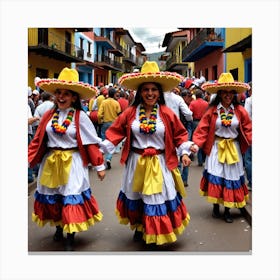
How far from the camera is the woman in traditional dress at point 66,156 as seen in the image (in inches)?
155

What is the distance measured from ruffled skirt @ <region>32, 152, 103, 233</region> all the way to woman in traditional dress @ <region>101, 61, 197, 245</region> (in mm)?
410

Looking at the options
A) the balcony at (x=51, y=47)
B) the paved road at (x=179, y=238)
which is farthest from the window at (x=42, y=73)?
the paved road at (x=179, y=238)

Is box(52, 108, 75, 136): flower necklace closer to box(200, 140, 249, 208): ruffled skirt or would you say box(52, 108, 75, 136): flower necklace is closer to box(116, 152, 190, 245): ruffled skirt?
box(116, 152, 190, 245): ruffled skirt

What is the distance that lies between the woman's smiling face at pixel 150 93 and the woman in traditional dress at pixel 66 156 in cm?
57

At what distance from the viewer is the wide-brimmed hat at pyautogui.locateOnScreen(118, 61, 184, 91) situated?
387 centimetres

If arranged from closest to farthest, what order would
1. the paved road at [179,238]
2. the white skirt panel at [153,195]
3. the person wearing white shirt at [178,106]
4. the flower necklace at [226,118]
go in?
1. the white skirt panel at [153,195]
2. the paved road at [179,238]
3. the flower necklace at [226,118]
4. the person wearing white shirt at [178,106]

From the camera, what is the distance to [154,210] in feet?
12.9

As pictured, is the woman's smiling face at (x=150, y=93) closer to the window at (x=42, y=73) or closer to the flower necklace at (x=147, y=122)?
the flower necklace at (x=147, y=122)

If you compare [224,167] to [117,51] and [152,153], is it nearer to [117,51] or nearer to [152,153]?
[152,153]

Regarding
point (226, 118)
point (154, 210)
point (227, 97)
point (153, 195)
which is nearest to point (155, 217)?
point (154, 210)

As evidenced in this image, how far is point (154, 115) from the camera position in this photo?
13.2 ft

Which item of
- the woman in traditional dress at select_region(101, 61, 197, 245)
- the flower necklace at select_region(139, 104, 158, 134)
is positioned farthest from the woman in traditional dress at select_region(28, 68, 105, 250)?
the flower necklace at select_region(139, 104, 158, 134)

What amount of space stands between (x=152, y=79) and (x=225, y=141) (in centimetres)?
163
